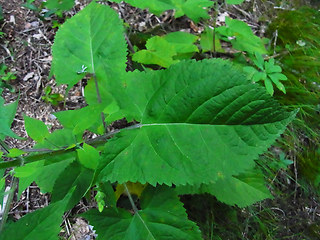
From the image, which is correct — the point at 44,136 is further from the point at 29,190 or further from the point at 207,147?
the point at 29,190

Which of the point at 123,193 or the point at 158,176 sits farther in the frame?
the point at 123,193

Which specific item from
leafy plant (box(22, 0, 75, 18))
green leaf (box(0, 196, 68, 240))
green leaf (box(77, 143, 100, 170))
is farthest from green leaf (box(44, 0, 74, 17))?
green leaf (box(0, 196, 68, 240))

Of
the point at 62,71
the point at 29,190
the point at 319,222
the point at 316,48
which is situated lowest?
the point at 319,222

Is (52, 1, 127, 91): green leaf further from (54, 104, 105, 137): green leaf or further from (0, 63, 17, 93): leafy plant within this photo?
(0, 63, 17, 93): leafy plant

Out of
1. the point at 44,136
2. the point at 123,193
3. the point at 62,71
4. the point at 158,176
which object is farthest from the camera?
the point at 123,193

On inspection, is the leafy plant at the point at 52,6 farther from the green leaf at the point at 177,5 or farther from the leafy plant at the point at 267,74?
the leafy plant at the point at 267,74

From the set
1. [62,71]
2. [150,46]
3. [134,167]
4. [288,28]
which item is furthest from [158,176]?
[288,28]

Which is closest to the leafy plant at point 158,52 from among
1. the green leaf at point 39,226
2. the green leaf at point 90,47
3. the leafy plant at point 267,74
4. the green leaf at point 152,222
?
the leafy plant at point 267,74

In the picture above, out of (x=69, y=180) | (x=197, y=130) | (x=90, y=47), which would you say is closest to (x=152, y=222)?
(x=69, y=180)
